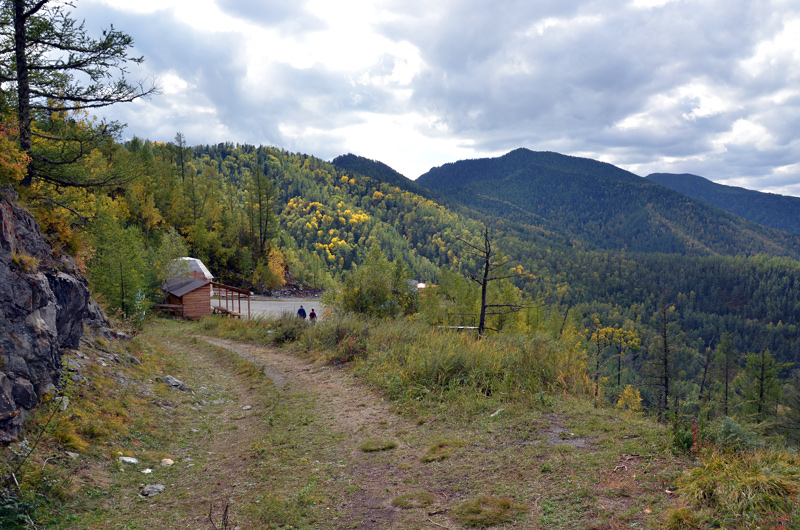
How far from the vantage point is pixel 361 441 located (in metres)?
6.86

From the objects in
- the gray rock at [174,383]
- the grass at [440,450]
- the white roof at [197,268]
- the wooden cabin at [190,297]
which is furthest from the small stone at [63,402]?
the white roof at [197,268]

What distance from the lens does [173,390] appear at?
10102mm

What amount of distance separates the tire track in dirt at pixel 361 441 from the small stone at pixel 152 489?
7.86 ft

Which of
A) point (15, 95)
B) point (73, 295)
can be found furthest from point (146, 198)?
point (73, 295)

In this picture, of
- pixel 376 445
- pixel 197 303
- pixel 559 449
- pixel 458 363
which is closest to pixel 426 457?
pixel 376 445

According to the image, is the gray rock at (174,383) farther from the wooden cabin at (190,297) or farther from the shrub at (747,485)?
the wooden cabin at (190,297)

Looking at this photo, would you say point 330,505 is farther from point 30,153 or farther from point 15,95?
point 15,95

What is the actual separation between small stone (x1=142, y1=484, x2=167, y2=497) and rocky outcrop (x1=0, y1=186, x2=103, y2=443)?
1.71 meters

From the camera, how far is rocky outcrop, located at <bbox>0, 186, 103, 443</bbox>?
5590mm

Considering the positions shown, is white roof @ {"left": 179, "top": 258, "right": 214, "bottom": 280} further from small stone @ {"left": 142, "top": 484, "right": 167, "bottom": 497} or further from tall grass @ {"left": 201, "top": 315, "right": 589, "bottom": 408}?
small stone @ {"left": 142, "top": 484, "right": 167, "bottom": 497}

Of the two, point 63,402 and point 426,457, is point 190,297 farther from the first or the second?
point 426,457

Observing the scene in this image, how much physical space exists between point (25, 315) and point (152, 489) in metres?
3.36

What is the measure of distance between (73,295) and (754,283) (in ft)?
743

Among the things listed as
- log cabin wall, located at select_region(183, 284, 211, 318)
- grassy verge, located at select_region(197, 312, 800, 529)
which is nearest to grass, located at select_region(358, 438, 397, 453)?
grassy verge, located at select_region(197, 312, 800, 529)
